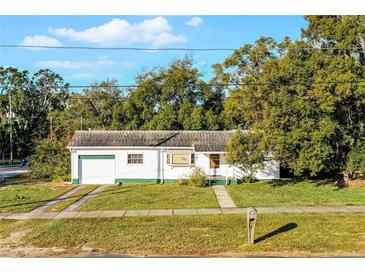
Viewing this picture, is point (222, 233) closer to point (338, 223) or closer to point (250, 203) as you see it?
point (338, 223)

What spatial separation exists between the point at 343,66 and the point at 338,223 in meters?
9.00

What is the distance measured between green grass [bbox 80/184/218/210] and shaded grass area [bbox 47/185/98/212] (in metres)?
0.90

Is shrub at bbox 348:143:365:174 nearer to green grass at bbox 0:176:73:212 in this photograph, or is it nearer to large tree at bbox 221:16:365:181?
large tree at bbox 221:16:365:181

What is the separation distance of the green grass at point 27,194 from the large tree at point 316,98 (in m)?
10.9

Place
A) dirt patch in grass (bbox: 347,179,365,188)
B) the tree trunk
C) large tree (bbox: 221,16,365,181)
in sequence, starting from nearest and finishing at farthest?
large tree (bbox: 221,16,365,181) < dirt patch in grass (bbox: 347,179,365,188) < the tree trunk

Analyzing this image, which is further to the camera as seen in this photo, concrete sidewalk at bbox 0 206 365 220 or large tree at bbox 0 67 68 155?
large tree at bbox 0 67 68 155

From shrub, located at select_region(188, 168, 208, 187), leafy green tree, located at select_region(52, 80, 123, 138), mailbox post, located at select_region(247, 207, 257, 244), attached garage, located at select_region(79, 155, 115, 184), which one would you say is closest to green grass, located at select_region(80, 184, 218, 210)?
shrub, located at select_region(188, 168, 208, 187)

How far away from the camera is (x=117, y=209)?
15312 millimetres

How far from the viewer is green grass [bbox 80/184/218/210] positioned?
16.0 meters

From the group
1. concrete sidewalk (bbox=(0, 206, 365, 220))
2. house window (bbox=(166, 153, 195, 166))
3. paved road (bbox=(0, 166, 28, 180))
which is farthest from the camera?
paved road (bbox=(0, 166, 28, 180))

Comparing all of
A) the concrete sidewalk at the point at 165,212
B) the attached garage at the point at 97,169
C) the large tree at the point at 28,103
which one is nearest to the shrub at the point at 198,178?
the attached garage at the point at 97,169

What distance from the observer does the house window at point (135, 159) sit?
952 inches

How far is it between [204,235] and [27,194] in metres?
12.4

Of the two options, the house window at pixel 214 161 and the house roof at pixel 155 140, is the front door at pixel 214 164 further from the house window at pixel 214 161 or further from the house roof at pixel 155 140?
the house roof at pixel 155 140
